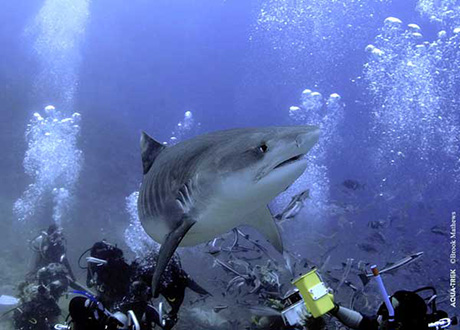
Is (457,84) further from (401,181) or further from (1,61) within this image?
(1,61)

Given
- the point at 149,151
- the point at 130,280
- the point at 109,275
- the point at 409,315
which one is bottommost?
the point at 409,315

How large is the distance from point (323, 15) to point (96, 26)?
3954cm

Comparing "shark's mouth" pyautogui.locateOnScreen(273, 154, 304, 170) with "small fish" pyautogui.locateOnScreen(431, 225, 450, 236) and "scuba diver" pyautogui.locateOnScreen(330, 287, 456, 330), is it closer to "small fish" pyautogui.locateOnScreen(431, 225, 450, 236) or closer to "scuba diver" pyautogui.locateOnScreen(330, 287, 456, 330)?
"scuba diver" pyautogui.locateOnScreen(330, 287, 456, 330)

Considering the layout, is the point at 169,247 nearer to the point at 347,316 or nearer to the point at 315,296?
the point at 315,296

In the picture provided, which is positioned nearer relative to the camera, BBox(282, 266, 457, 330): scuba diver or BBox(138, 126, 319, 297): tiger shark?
BBox(138, 126, 319, 297): tiger shark

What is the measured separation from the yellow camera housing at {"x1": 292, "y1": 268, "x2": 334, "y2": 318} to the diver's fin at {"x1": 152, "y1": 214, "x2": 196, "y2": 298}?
3.35ft

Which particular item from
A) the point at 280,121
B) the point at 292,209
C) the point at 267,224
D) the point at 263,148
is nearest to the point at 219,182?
the point at 263,148

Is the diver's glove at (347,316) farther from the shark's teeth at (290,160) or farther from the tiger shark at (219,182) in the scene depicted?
the shark's teeth at (290,160)

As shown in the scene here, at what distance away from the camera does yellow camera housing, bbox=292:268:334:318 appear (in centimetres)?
297

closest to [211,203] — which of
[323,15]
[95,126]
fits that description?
[95,126]

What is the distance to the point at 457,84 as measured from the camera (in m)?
46.5

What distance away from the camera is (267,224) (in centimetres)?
420

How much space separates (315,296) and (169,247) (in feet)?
3.94

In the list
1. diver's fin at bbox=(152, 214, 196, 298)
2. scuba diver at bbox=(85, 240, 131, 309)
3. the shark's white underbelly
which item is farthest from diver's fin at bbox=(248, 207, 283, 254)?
scuba diver at bbox=(85, 240, 131, 309)
